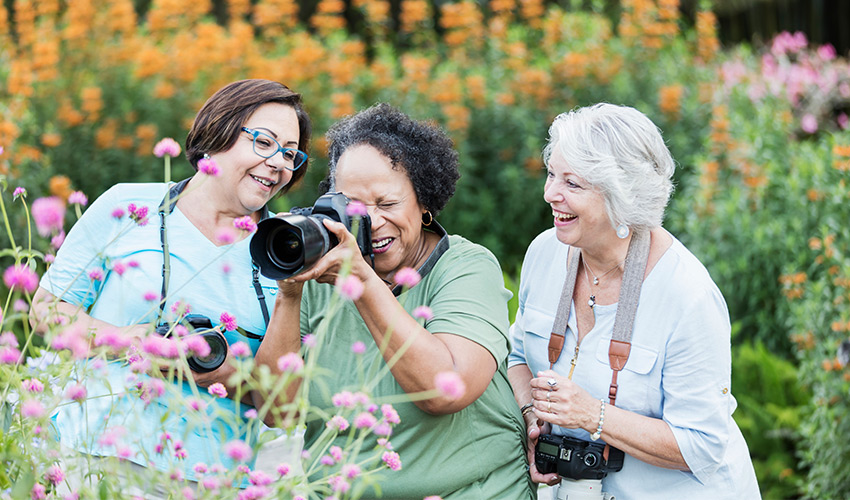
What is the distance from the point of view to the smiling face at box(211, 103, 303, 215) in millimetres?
2303

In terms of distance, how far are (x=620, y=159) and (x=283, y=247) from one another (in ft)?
2.77

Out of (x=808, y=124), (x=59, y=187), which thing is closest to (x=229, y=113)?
(x=59, y=187)

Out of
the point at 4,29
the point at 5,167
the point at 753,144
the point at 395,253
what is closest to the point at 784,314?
the point at 753,144

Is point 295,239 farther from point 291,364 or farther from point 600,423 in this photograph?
point 600,423

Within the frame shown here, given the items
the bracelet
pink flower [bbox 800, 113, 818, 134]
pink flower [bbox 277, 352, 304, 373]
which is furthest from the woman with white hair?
pink flower [bbox 800, 113, 818, 134]

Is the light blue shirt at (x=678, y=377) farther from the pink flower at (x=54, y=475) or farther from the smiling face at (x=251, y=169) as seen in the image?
the pink flower at (x=54, y=475)

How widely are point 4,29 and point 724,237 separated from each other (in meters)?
4.78

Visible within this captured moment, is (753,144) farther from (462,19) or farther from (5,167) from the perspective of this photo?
(5,167)

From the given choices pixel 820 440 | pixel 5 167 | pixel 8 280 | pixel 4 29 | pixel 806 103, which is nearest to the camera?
pixel 8 280

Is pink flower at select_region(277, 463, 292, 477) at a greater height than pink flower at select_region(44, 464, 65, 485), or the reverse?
pink flower at select_region(44, 464, 65, 485)

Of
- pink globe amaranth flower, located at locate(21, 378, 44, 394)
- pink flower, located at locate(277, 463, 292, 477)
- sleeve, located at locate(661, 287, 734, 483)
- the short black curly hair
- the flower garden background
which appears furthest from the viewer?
the flower garden background

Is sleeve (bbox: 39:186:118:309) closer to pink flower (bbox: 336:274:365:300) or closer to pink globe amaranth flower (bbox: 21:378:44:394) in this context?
pink globe amaranth flower (bbox: 21:378:44:394)

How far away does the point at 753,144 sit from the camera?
5180mm

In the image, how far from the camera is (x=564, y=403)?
2.03 metres
